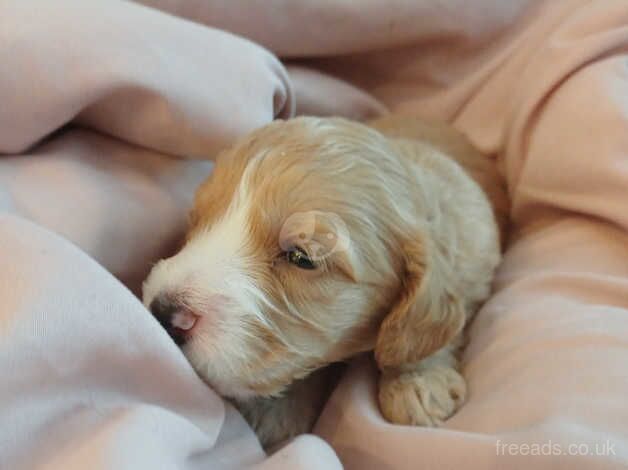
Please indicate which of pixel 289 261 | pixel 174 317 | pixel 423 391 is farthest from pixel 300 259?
pixel 423 391

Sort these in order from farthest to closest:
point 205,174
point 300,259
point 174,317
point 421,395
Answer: point 205,174 < point 421,395 < point 300,259 < point 174,317

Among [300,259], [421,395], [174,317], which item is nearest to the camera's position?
[174,317]

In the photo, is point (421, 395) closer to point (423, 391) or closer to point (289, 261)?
point (423, 391)

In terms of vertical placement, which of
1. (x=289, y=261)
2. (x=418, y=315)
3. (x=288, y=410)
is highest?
(x=289, y=261)

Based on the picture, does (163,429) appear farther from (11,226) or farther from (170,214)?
(170,214)

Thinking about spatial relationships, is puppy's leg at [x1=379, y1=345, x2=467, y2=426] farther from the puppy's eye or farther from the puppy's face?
the puppy's eye

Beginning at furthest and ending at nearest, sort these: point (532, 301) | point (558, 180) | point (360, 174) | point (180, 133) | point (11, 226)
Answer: point (558, 180)
point (532, 301)
point (180, 133)
point (360, 174)
point (11, 226)

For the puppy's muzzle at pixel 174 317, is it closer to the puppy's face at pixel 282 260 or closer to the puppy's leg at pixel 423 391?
the puppy's face at pixel 282 260

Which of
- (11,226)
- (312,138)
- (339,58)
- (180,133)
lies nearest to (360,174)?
(312,138)
